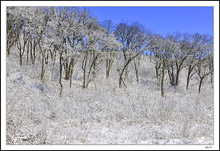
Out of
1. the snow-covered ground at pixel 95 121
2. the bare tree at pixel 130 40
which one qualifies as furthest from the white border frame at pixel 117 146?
the bare tree at pixel 130 40

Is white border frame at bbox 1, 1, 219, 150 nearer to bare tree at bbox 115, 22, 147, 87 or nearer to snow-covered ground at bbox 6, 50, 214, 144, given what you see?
snow-covered ground at bbox 6, 50, 214, 144

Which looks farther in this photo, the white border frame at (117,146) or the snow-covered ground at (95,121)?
the snow-covered ground at (95,121)

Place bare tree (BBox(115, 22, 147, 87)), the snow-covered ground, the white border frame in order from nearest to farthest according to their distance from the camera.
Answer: the white border frame
the snow-covered ground
bare tree (BBox(115, 22, 147, 87))

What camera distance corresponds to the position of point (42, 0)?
17.9 feet

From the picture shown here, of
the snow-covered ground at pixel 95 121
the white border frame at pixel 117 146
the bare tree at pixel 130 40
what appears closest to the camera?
the white border frame at pixel 117 146

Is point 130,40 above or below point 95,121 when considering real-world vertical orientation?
above

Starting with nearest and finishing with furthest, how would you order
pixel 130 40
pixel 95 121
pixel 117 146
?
1. pixel 117 146
2. pixel 95 121
3. pixel 130 40

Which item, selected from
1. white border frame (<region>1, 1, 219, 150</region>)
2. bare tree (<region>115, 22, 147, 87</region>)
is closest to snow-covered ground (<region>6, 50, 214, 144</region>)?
white border frame (<region>1, 1, 219, 150</region>)

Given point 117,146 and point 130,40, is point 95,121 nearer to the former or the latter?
point 117,146

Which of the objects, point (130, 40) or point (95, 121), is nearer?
point (95, 121)

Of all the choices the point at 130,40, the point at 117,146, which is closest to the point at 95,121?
the point at 117,146

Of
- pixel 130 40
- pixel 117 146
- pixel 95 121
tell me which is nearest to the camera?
pixel 117 146

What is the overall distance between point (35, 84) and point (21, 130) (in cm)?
720

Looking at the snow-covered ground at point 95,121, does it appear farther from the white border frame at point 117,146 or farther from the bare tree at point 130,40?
the bare tree at point 130,40
